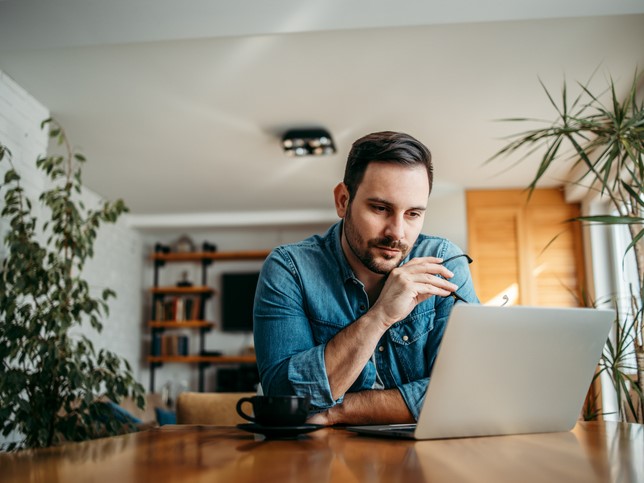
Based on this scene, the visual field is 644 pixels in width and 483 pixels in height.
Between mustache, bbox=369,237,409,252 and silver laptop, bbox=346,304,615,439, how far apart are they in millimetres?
489

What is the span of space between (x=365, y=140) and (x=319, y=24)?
1528mm

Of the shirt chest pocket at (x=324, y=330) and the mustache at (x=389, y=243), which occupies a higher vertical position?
the mustache at (x=389, y=243)

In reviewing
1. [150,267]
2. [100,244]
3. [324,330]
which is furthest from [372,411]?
[150,267]

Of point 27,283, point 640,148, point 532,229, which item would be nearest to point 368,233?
point 640,148

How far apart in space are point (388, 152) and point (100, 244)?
561 centimetres

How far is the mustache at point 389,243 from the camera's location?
1.50 m

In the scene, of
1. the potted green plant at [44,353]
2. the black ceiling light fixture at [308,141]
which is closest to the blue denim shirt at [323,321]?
the potted green plant at [44,353]

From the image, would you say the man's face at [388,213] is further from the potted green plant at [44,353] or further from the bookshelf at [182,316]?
the bookshelf at [182,316]

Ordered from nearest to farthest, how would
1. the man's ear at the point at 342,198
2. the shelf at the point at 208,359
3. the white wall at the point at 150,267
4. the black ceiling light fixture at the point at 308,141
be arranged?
the man's ear at the point at 342,198 → the black ceiling light fixture at the point at 308,141 → the white wall at the point at 150,267 → the shelf at the point at 208,359

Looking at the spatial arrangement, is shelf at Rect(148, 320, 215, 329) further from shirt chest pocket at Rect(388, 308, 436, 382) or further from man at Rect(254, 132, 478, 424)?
shirt chest pocket at Rect(388, 308, 436, 382)

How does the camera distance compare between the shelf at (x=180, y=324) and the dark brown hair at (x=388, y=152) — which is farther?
the shelf at (x=180, y=324)

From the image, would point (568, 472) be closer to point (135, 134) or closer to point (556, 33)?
point (556, 33)

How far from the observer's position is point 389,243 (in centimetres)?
150

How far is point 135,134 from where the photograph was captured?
15.5 ft
